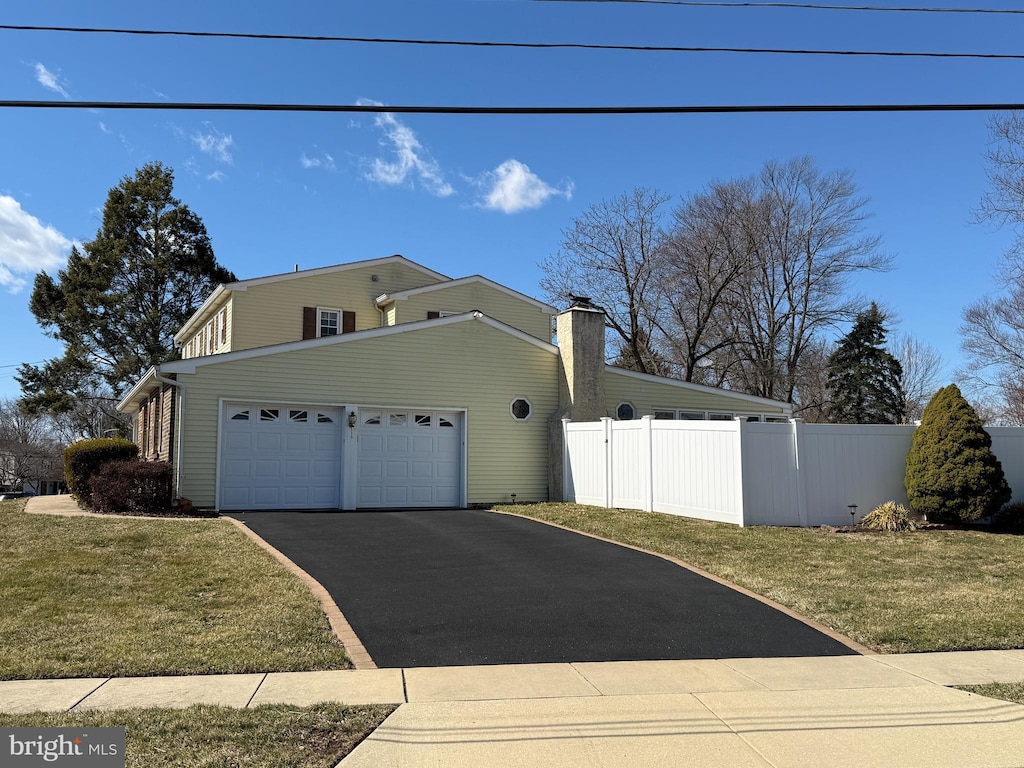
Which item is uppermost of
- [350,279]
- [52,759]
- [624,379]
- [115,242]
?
[115,242]

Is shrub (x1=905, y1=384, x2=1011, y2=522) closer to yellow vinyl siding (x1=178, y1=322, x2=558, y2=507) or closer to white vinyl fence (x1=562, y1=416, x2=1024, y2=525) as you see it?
white vinyl fence (x1=562, y1=416, x2=1024, y2=525)

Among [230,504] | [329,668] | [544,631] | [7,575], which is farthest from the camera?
[230,504]

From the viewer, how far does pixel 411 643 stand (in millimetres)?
6957

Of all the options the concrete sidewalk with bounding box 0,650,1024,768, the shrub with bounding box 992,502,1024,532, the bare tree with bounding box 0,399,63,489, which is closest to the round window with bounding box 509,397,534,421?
the shrub with bounding box 992,502,1024,532

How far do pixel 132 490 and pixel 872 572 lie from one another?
43.5 feet

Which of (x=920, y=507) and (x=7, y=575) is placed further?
(x=920, y=507)

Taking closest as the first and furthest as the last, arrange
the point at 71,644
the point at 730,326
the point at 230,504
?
the point at 71,644
the point at 230,504
the point at 730,326

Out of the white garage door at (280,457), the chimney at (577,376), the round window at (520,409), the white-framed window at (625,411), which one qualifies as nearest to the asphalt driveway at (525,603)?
the white garage door at (280,457)

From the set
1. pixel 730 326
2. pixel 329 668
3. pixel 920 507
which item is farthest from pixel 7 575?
pixel 730 326

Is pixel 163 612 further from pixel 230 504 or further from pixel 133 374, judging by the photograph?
Answer: pixel 133 374

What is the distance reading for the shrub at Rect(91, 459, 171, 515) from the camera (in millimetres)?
15109

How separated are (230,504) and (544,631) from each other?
1119 centimetres

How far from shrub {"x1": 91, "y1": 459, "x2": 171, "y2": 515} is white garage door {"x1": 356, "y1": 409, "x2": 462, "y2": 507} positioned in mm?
4279

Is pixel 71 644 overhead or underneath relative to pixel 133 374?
underneath
